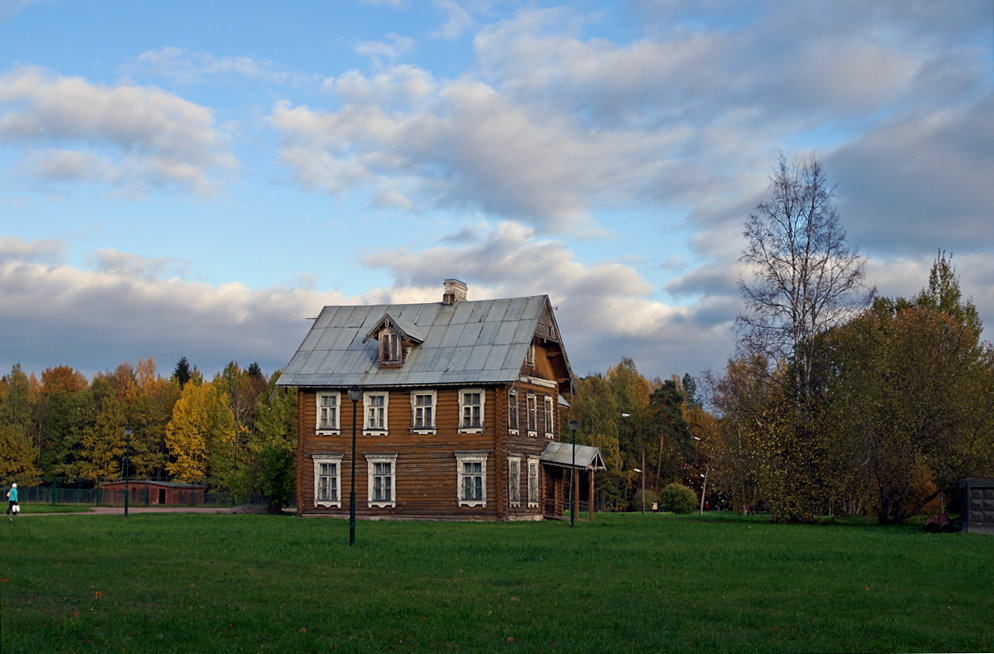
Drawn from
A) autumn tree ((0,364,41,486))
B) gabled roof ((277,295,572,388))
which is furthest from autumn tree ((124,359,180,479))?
gabled roof ((277,295,572,388))

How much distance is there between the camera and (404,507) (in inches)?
1709

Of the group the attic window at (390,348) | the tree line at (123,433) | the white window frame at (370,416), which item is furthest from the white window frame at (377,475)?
the tree line at (123,433)

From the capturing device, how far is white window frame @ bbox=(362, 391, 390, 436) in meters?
44.1

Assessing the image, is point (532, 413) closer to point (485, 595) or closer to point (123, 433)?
point (485, 595)

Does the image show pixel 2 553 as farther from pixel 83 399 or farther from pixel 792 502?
pixel 83 399

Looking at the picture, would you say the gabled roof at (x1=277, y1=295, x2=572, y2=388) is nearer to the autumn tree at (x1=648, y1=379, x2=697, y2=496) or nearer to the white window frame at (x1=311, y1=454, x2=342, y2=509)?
the white window frame at (x1=311, y1=454, x2=342, y2=509)

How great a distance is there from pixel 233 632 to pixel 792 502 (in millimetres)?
33893

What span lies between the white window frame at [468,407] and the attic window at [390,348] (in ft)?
12.5

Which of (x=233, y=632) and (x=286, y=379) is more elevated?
(x=286, y=379)

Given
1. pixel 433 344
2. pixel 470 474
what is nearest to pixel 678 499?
pixel 470 474

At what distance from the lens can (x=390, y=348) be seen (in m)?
45.0

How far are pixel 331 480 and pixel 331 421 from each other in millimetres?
2830

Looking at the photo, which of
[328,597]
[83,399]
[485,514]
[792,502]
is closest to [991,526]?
[792,502]

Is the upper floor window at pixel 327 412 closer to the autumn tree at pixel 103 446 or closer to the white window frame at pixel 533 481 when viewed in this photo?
the white window frame at pixel 533 481
